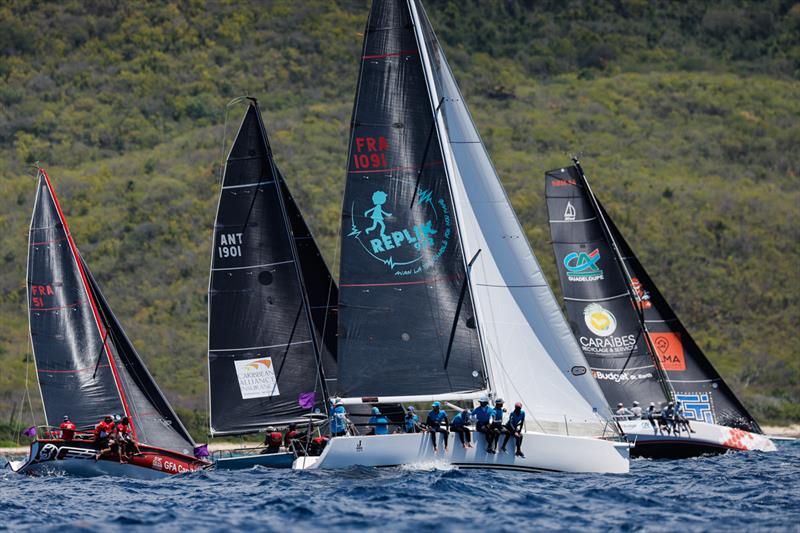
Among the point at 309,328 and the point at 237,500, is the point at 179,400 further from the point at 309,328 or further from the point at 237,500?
the point at 237,500

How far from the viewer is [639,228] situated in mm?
70625

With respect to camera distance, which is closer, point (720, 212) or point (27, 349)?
point (27, 349)

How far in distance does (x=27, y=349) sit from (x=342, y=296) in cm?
3543

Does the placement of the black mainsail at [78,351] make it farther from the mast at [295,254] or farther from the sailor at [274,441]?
the sailor at [274,441]

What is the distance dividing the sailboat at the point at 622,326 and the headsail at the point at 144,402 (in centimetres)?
1122

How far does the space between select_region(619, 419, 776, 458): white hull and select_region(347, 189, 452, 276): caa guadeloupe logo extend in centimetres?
977

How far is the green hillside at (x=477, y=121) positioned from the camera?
64625mm

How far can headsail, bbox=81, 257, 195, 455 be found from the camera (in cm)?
3197

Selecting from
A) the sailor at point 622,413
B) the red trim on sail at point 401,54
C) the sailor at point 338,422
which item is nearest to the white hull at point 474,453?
the sailor at point 338,422

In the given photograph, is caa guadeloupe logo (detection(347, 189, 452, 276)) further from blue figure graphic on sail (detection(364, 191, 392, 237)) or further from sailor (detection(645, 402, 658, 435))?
sailor (detection(645, 402, 658, 435))

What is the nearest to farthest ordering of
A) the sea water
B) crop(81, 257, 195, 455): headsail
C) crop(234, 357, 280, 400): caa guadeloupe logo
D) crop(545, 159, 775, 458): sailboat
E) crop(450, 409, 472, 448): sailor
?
the sea water < crop(450, 409, 472, 448): sailor < crop(234, 357, 280, 400): caa guadeloupe logo < crop(81, 257, 195, 455): headsail < crop(545, 159, 775, 458): sailboat

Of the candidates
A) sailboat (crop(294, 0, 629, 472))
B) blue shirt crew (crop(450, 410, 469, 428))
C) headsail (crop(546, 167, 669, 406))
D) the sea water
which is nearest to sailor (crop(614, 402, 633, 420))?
headsail (crop(546, 167, 669, 406))

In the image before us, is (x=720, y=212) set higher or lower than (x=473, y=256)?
higher

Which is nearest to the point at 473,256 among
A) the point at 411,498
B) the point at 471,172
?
the point at 471,172
